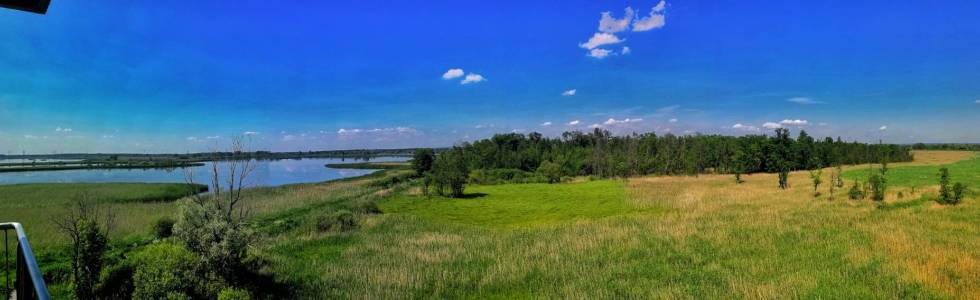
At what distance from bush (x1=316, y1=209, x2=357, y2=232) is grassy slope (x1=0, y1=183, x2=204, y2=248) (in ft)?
35.4

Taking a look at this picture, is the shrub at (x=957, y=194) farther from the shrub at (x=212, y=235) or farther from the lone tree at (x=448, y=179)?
the lone tree at (x=448, y=179)

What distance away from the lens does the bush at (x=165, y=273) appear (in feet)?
29.9

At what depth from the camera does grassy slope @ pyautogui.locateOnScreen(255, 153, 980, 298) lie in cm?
1159

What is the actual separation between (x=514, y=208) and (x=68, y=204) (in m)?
36.1

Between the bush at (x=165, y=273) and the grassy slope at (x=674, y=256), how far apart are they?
3.77m

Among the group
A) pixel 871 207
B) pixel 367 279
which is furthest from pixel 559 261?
pixel 871 207

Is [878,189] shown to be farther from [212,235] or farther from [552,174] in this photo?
[552,174]

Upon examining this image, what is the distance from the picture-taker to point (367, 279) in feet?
46.5

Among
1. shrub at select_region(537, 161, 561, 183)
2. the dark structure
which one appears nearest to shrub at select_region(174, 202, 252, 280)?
the dark structure

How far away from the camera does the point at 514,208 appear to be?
1433 inches

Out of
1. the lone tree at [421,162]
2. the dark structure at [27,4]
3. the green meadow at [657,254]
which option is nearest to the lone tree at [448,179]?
the green meadow at [657,254]

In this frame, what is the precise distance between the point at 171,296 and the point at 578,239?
46.9 feet

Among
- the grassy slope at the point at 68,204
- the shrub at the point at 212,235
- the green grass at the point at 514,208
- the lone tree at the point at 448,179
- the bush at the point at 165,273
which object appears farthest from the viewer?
the lone tree at the point at 448,179

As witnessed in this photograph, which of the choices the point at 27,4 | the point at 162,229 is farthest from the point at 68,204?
the point at 27,4
